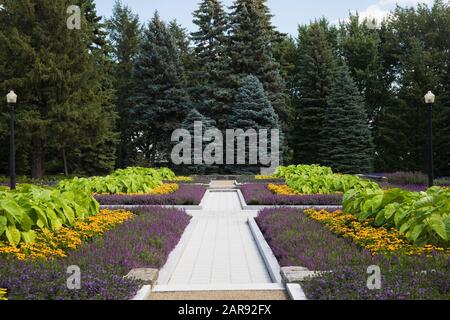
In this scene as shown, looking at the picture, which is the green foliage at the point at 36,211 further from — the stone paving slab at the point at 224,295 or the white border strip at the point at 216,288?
the stone paving slab at the point at 224,295

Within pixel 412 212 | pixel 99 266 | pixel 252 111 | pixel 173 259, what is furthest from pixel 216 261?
pixel 252 111

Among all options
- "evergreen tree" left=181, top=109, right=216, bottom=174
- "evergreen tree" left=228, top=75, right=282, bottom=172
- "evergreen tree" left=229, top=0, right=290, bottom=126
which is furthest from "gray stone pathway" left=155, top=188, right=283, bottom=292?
"evergreen tree" left=229, top=0, right=290, bottom=126

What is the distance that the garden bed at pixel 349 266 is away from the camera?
4664mm

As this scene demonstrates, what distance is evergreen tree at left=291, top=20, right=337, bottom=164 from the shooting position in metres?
40.5

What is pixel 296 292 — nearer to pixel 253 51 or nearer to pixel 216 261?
pixel 216 261

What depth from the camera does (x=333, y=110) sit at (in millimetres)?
37906

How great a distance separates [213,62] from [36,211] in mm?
33235

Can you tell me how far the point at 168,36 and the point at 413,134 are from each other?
2000cm

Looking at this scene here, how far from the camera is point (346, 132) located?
1460 inches

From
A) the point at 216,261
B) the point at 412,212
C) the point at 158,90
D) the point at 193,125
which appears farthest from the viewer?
the point at 158,90

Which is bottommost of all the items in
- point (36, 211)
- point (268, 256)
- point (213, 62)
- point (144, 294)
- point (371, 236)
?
point (268, 256)

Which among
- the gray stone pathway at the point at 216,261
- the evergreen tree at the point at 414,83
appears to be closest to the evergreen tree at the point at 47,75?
the gray stone pathway at the point at 216,261

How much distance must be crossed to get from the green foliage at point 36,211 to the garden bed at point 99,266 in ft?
2.03
